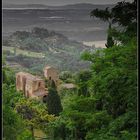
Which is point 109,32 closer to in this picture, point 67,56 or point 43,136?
point 67,56

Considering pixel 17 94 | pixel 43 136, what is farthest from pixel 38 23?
pixel 43 136

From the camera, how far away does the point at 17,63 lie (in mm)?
2627

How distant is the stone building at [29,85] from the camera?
2.60m

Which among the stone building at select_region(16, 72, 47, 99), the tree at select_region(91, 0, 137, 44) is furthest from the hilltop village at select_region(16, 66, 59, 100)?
the tree at select_region(91, 0, 137, 44)

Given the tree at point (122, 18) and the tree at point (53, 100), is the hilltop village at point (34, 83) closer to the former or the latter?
the tree at point (53, 100)

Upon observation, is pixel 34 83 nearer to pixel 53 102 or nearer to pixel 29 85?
pixel 29 85

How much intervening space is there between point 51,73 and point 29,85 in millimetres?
154

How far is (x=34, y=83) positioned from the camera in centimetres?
260

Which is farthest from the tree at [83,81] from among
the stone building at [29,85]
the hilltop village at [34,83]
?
the stone building at [29,85]

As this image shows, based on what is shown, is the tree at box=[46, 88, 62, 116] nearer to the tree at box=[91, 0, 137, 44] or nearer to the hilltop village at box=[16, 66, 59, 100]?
the hilltop village at box=[16, 66, 59, 100]

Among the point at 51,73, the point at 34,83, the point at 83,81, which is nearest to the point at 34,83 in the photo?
the point at 34,83

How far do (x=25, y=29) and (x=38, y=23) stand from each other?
0.31ft

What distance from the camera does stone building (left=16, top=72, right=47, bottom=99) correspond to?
2.60 meters

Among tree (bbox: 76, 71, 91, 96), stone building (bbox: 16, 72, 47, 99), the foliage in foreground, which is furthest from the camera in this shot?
the foliage in foreground
